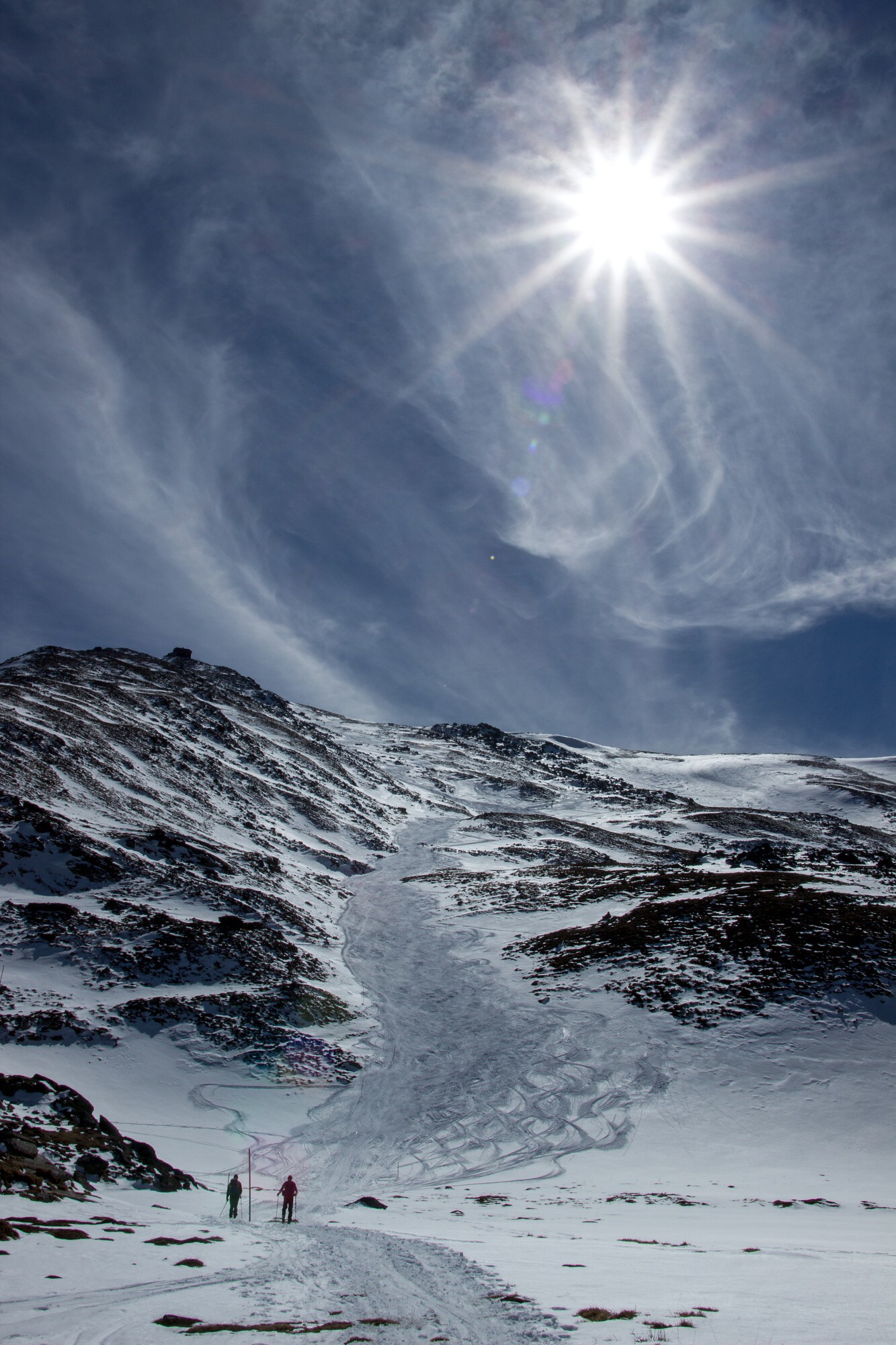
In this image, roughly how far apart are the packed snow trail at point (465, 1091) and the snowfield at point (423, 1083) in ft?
0.43

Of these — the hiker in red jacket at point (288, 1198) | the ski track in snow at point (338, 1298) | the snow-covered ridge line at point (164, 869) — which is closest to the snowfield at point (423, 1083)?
the ski track in snow at point (338, 1298)

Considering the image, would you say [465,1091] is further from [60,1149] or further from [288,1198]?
[60,1149]

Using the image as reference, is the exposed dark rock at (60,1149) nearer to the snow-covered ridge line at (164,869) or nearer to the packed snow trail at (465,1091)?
the packed snow trail at (465,1091)

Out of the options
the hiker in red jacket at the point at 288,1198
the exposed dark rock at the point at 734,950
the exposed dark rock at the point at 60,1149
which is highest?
the exposed dark rock at the point at 734,950

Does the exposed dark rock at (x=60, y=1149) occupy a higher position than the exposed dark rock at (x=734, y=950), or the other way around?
the exposed dark rock at (x=734, y=950)

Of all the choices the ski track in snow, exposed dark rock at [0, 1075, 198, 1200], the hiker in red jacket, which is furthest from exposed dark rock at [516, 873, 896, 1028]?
A: exposed dark rock at [0, 1075, 198, 1200]

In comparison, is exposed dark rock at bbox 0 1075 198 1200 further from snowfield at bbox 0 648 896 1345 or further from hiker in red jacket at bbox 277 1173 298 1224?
hiker in red jacket at bbox 277 1173 298 1224

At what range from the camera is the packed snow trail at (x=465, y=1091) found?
21.4 meters

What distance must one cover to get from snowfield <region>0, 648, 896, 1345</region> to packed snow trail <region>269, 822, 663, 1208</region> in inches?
5.1

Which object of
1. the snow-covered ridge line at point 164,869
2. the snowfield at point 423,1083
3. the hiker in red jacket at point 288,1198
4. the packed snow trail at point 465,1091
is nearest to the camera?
the snowfield at point 423,1083

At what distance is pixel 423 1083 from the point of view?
26.5m

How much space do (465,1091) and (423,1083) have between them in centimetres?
192

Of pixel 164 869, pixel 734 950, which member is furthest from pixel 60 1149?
pixel 734 950

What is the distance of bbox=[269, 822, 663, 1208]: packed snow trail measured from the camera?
21.4 metres
